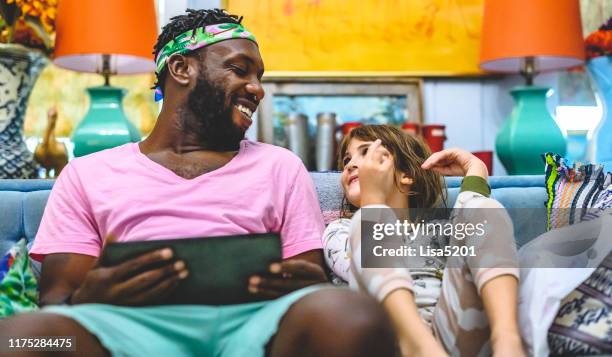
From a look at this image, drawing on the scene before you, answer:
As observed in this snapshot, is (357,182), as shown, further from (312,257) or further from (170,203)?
(170,203)

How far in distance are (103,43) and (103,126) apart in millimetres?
256

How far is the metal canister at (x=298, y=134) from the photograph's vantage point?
234 centimetres

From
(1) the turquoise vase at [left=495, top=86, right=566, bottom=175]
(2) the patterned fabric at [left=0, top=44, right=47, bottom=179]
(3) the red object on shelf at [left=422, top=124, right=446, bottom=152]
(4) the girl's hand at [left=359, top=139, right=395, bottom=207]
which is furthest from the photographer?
(3) the red object on shelf at [left=422, top=124, right=446, bottom=152]

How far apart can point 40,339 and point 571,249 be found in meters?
0.86

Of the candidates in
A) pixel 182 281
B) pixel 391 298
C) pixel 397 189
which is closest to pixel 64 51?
pixel 397 189

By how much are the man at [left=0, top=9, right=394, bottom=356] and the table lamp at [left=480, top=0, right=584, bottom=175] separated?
3.57ft

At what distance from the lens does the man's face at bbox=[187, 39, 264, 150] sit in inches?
51.7

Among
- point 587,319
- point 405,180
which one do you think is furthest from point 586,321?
point 405,180

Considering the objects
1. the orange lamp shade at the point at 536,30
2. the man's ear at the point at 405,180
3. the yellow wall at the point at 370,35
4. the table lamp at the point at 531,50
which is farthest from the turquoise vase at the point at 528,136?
the man's ear at the point at 405,180

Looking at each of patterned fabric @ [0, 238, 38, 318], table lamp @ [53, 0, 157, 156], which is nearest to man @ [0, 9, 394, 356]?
patterned fabric @ [0, 238, 38, 318]

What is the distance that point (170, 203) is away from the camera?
3.90 feet

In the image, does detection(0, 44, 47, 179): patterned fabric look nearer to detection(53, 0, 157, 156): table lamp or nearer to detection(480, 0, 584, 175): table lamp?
detection(53, 0, 157, 156): table lamp

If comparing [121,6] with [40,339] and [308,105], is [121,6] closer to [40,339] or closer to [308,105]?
[308,105]

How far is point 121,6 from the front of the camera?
207 cm
